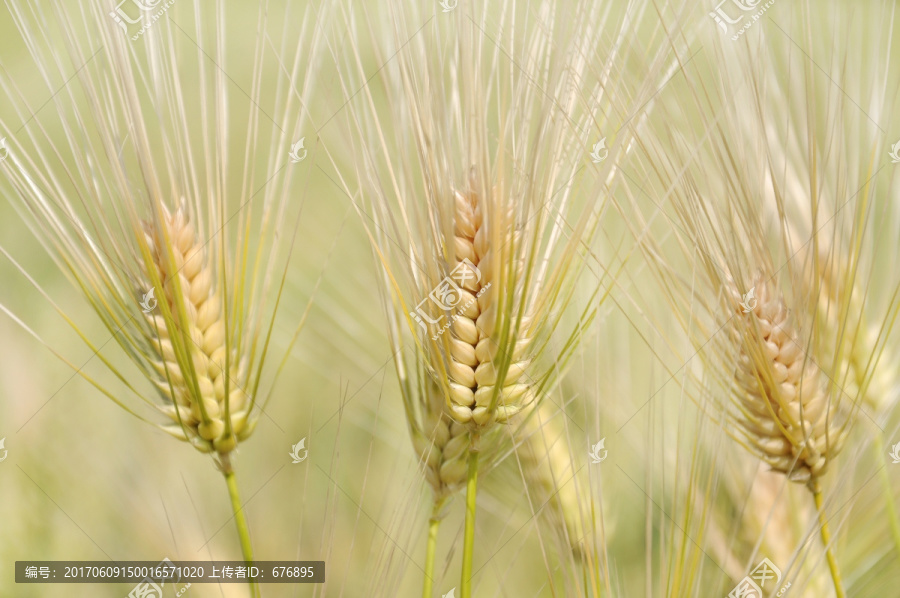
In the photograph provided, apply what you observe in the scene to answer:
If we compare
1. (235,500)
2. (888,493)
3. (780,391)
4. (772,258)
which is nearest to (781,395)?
(780,391)

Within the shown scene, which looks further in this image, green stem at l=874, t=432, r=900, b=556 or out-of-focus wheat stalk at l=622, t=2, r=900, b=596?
green stem at l=874, t=432, r=900, b=556

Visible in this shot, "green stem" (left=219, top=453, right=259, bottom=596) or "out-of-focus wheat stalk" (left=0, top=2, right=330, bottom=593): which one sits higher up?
"out-of-focus wheat stalk" (left=0, top=2, right=330, bottom=593)

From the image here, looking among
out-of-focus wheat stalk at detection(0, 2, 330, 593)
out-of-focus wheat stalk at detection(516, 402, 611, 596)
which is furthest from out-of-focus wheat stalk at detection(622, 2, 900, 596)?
out-of-focus wheat stalk at detection(0, 2, 330, 593)

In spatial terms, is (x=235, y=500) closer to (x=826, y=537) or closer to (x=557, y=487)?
(x=557, y=487)

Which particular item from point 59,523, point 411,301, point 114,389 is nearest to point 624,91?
point 411,301

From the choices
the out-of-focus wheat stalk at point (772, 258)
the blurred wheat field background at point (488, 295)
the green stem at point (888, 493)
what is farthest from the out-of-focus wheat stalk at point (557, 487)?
the green stem at point (888, 493)

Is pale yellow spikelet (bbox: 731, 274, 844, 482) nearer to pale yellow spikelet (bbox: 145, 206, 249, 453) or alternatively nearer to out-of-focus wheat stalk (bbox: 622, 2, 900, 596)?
out-of-focus wheat stalk (bbox: 622, 2, 900, 596)
